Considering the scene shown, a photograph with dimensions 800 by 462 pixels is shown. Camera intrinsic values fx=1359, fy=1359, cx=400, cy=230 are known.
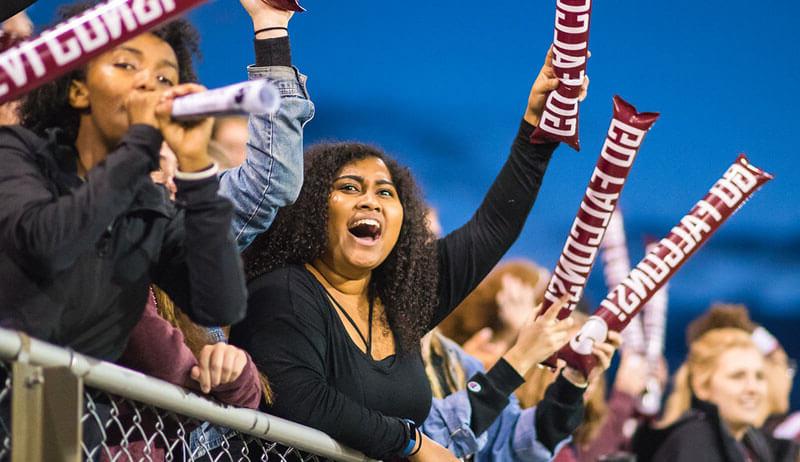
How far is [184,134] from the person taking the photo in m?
1.62

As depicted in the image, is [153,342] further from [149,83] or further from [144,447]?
[149,83]

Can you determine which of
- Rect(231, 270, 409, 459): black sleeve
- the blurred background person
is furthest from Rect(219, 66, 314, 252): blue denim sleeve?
the blurred background person

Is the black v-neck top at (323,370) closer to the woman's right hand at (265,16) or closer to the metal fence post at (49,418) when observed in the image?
the woman's right hand at (265,16)

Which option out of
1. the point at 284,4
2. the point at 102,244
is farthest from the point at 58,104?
the point at 284,4

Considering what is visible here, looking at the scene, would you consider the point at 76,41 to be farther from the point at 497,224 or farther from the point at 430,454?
the point at 497,224

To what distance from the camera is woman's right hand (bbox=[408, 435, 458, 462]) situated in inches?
86.4

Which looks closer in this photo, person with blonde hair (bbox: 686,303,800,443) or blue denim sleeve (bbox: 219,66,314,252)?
blue denim sleeve (bbox: 219,66,314,252)

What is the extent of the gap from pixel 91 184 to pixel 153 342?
334 millimetres

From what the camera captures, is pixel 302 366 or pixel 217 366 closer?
pixel 217 366

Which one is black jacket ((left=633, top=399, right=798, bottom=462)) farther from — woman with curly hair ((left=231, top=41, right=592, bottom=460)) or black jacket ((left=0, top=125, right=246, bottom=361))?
black jacket ((left=0, top=125, right=246, bottom=361))

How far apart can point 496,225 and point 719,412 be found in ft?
5.50

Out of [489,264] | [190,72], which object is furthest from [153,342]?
[489,264]

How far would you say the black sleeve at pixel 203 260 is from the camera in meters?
1.64

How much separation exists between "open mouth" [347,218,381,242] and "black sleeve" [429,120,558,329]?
237 millimetres
